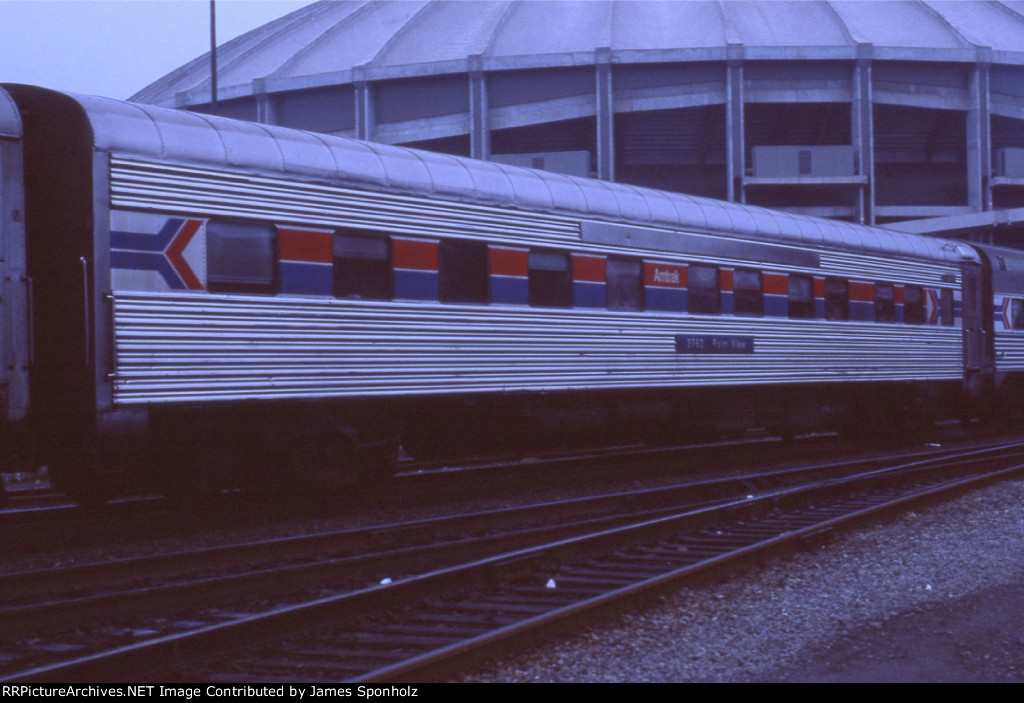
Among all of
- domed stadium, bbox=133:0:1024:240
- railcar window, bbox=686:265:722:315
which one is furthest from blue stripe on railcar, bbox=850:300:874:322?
domed stadium, bbox=133:0:1024:240

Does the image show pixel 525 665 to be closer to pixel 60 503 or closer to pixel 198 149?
pixel 198 149

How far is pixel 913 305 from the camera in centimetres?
2078

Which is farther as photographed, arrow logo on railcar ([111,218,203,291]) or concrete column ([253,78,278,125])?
concrete column ([253,78,278,125])

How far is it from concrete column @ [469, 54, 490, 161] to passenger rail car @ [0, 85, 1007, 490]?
35.3 m

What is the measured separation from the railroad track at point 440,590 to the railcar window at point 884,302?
7856 millimetres


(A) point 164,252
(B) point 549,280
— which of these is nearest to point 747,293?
(B) point 549,280

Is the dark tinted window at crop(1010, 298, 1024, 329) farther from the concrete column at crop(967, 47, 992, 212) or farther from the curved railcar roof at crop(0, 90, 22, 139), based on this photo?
the concrete column at crop(967, 47, 992, 212)

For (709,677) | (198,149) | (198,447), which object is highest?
(198,149)

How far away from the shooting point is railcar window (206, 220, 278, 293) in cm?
1041

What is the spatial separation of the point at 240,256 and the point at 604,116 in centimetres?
4254

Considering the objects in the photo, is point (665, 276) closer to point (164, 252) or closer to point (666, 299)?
point (666, 299)
